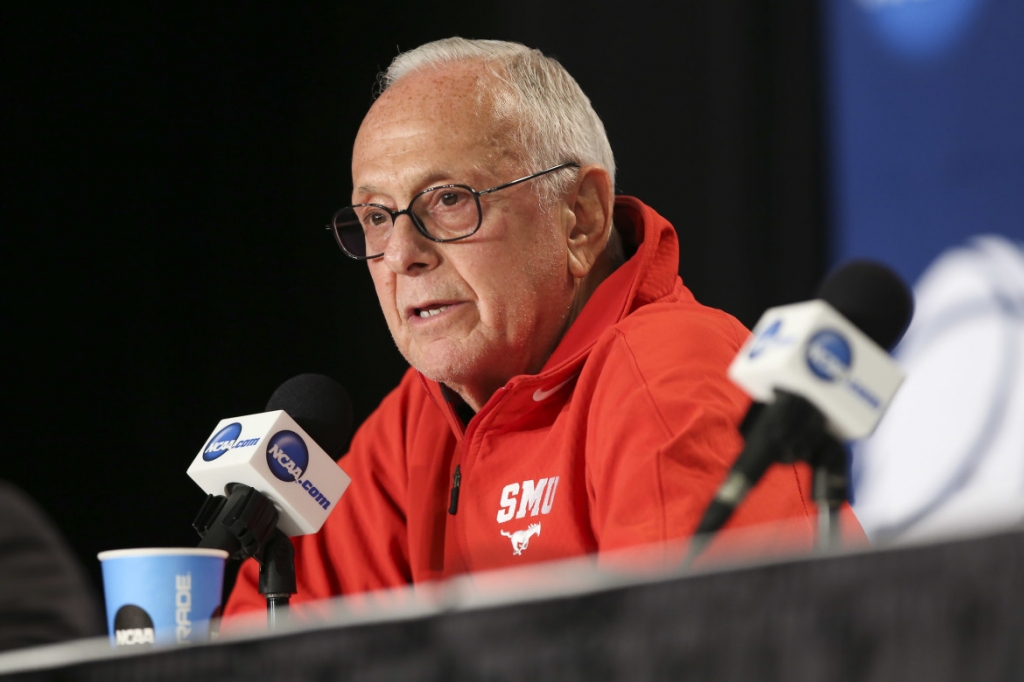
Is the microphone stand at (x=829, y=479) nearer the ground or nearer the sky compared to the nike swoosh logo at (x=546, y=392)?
nearer the sky

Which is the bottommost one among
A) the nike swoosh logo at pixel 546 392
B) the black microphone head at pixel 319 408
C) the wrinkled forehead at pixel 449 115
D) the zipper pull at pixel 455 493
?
the zipper pull at pixel 455 493

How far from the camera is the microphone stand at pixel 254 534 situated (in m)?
1.30

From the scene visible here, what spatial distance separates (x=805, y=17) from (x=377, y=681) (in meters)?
2.29

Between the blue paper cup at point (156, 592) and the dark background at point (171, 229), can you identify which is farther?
the dark background at point (171, 229)

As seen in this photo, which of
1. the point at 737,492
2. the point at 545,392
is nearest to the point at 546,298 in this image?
the point at 545,392

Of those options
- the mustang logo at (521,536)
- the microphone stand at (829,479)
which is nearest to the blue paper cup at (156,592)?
the mustang logo at (521,536)

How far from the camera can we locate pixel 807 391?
0.83 meters

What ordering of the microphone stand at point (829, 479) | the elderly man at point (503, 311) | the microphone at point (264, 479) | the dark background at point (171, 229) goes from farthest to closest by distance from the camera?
1. the dark background at point (171, 229)
2. the elderly man at point (503, 311)
3. the microphone at point (264, 479)
4. the microphone stand at point (829, 479)

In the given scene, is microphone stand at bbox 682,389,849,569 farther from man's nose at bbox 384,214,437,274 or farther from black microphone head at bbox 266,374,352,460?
man's nose at bbox 384,214,437,274

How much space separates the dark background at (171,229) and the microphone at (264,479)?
5.63 ft

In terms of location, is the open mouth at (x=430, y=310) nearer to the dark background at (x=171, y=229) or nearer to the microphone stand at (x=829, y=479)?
the microphone stand at (x=829, y=479)

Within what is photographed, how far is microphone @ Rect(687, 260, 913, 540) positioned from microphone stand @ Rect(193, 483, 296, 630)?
2.12 feet

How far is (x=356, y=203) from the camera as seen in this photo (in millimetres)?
1765

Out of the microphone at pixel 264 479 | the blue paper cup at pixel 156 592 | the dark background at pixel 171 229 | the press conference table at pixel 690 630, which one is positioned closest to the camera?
the press conference table at pixel 690 630
